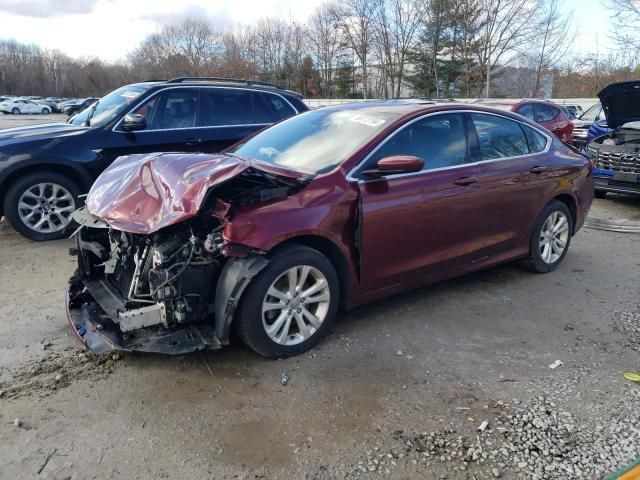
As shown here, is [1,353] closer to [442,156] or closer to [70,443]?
[70,443]

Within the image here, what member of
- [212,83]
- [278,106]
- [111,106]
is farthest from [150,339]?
[278,106]

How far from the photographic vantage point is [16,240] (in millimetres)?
6395

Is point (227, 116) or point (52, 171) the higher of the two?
point (227, 116)

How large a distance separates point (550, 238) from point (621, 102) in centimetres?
494

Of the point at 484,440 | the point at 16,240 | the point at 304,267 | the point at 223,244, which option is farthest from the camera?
the point at 16,240

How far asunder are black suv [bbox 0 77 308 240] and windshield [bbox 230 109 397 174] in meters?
2.59

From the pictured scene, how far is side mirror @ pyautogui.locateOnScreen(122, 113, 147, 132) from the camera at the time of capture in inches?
255

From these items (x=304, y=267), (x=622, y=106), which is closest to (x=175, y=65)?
(x=622, y=106)


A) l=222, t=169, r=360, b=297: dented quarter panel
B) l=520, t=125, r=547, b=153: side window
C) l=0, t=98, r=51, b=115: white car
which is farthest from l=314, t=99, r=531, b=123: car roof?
l=0, t=98, r=51, b=115: white car

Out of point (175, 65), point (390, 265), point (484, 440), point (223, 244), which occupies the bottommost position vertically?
point (484, 440)

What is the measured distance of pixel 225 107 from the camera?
7.38 m

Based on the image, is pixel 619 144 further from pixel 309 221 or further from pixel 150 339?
pixel 150 339

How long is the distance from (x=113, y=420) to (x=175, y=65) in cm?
6539

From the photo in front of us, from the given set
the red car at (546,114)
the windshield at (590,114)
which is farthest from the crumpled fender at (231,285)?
the windshield at (590,114)
